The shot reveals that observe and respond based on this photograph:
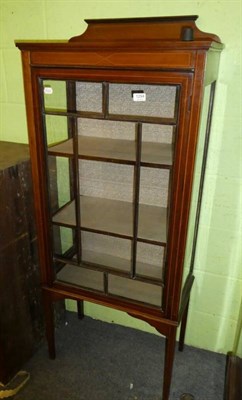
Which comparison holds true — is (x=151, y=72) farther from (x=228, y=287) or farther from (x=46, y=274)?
(x=228, y=287)

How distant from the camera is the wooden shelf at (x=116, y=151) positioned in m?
1.33

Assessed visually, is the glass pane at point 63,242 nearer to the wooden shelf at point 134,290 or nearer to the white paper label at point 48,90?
the wooden shelf at point 134,290

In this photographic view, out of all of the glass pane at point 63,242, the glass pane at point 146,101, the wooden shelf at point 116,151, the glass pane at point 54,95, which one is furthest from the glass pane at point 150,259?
the glass pane at point 54,95

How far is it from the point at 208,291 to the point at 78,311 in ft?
2.84

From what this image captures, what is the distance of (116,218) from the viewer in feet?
5.24

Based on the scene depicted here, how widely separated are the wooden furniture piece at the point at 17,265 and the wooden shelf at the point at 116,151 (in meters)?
0.26

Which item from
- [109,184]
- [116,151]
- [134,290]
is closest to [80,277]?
[134,290]

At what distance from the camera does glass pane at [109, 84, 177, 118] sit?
1.43 m

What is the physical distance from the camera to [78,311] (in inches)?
85.7

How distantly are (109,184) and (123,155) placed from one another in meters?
0.35

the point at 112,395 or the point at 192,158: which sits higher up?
the point at 192,158

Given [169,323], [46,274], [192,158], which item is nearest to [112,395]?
[169,323]

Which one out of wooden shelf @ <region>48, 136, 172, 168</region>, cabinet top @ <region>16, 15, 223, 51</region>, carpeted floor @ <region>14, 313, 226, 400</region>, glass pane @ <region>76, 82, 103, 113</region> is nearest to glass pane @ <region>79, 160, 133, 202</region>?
wooden shelf @ <region>48, 136, 172, 168</region>

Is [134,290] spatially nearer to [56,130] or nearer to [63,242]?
[63,242]
